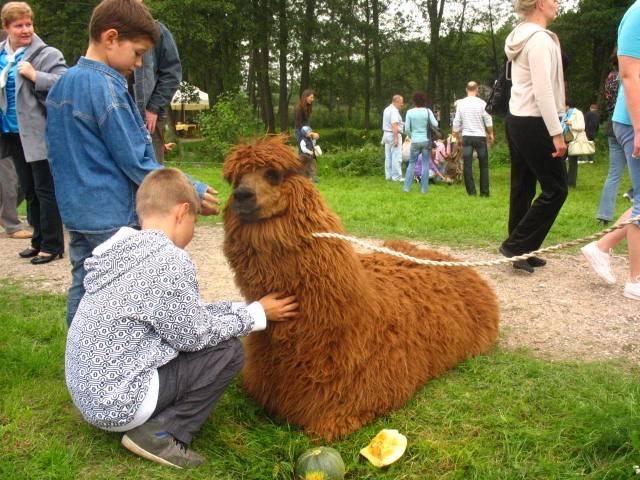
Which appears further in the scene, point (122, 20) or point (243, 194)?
point (122, 20)

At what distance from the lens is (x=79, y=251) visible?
300 centimetres

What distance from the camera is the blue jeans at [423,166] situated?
37.0 feet

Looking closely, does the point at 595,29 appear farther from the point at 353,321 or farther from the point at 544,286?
the point at 353,321

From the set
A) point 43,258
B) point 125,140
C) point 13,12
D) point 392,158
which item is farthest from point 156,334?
point 392,158

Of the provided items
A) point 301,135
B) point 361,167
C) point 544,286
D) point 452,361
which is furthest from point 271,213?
point 361,167

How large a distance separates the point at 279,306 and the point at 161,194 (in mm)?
728

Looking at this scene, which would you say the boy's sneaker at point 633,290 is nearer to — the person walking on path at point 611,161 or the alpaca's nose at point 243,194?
the person walking on path at point 611,161

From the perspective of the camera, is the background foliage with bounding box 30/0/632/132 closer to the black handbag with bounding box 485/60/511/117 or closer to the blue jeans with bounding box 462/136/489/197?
the blue jeans with bounding box 462/136/489/197

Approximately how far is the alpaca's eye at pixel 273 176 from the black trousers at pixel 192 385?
755 mm

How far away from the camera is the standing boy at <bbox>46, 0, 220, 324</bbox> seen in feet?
8.92

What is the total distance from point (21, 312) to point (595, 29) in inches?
1123

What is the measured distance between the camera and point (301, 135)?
12406 millimetres

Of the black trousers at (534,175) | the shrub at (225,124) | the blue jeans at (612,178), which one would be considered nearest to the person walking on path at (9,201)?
the black trousers at (534,175)

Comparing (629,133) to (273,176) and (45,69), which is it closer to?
(273,176)
